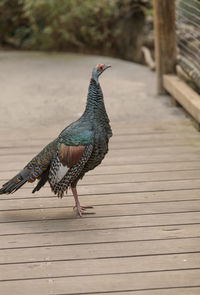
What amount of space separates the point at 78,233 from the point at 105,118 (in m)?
0.77

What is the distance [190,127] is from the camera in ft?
19.8

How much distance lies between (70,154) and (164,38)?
145 inches

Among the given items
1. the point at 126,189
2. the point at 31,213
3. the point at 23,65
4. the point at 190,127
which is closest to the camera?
the point at 31,213

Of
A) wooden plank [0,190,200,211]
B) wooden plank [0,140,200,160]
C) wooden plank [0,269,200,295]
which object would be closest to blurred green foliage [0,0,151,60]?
wooden plank [0,140,200,160]

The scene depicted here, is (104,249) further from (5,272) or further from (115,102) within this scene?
(115,102)

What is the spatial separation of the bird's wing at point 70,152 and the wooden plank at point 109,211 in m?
0.32

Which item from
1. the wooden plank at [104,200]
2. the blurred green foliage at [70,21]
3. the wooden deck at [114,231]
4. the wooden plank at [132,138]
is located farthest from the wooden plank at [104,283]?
the blurred green foliage at [70,21]

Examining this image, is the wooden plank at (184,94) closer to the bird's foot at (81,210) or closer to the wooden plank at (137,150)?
the wooden plank at (137,150)

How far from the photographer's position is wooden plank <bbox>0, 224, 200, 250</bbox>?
3566 millimetres

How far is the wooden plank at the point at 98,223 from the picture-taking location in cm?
376

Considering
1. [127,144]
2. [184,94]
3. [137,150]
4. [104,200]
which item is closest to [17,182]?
[104,200]

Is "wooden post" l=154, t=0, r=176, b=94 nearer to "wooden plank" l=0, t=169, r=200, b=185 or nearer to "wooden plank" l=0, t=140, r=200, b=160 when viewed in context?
"wooden plank" l=0, t=140, r=200, b=160

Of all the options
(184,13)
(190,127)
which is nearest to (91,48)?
(184,13)

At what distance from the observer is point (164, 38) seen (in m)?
7.05
